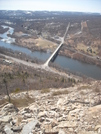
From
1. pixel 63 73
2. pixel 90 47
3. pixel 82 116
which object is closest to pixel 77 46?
pixel 90 47

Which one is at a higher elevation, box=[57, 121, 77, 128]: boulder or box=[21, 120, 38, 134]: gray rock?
box=[57, 121, 77, 128]: boulder

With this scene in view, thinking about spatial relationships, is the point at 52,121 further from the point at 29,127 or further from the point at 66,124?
the point at 29,127

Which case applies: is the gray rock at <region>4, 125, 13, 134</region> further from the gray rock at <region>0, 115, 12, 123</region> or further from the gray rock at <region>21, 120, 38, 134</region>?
the gray rock at <region>21, 120, 38, 134</region>

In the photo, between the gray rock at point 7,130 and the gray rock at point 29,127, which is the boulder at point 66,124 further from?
the gray rock at point 7,130

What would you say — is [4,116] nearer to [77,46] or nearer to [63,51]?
[63,51]

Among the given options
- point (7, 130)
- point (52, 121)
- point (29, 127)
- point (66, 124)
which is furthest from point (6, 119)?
point (66, 124)

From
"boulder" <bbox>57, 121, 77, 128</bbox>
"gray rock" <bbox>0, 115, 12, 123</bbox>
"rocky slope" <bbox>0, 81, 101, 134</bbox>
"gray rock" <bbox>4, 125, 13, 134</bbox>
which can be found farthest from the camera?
"gray rock" <bbox>0, 115, 12, 123</bbox>

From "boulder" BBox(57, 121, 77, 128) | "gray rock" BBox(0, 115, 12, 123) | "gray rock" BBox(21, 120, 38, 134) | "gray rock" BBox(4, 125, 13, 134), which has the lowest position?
"gray rock" BBox(0, 115, 12, 123)

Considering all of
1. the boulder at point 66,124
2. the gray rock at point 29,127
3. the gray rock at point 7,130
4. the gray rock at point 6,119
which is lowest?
the gray rock at point 6,119

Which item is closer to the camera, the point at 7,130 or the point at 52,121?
the point at 7,130

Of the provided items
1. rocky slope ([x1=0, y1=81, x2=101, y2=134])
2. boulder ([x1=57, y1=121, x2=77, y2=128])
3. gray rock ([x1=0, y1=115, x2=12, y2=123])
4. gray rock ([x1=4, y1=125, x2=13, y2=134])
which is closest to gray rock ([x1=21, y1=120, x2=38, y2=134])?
rocky slope ([x1=0, y1=81, x2=101, y2=134])

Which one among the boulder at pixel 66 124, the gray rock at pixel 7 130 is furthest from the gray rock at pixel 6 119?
the boulder at pixel 66 124

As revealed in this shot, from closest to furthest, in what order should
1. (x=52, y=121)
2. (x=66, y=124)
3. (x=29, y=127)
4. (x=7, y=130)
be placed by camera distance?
(x=7, y=130) < (x=29, y=127) < (x=66, y=124) < (x=52, y=121)
